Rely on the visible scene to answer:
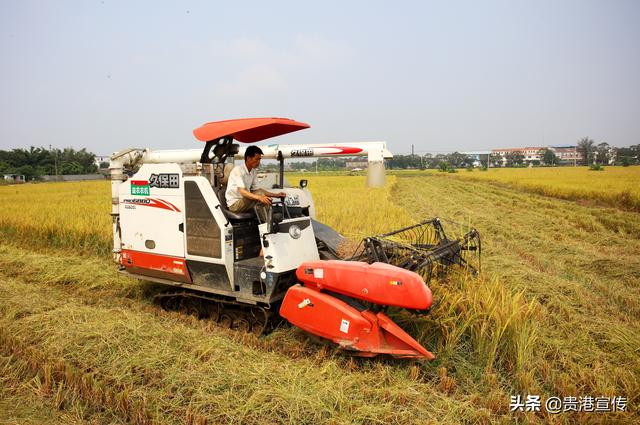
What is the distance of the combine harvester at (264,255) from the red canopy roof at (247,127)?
13mm

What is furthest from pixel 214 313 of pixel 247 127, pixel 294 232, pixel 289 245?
pixel 247 127

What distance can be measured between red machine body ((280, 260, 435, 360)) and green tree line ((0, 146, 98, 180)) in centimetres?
6336

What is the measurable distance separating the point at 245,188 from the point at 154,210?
131cm

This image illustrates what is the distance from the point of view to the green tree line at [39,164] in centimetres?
5700

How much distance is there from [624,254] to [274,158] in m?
7.74

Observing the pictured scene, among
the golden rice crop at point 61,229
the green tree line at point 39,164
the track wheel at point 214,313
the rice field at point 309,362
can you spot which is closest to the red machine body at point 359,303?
the rice field at point 309,362

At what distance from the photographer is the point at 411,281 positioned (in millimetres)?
3438

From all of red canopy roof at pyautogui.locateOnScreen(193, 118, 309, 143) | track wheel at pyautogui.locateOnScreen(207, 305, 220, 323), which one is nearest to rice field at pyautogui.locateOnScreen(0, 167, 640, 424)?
track wheel at pyautogui.locateOnScreen(207, 305, 220, 323)

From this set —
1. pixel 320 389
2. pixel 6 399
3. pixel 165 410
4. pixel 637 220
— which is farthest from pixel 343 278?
pixel 637 220

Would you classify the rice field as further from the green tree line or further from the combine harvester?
the green tree line

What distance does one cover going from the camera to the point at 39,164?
6303 cm

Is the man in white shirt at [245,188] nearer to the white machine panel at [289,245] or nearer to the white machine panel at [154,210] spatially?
the white machine panel at [289,245]

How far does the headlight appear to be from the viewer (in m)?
4.51

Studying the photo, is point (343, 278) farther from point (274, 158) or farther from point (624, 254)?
point (624, 254)
